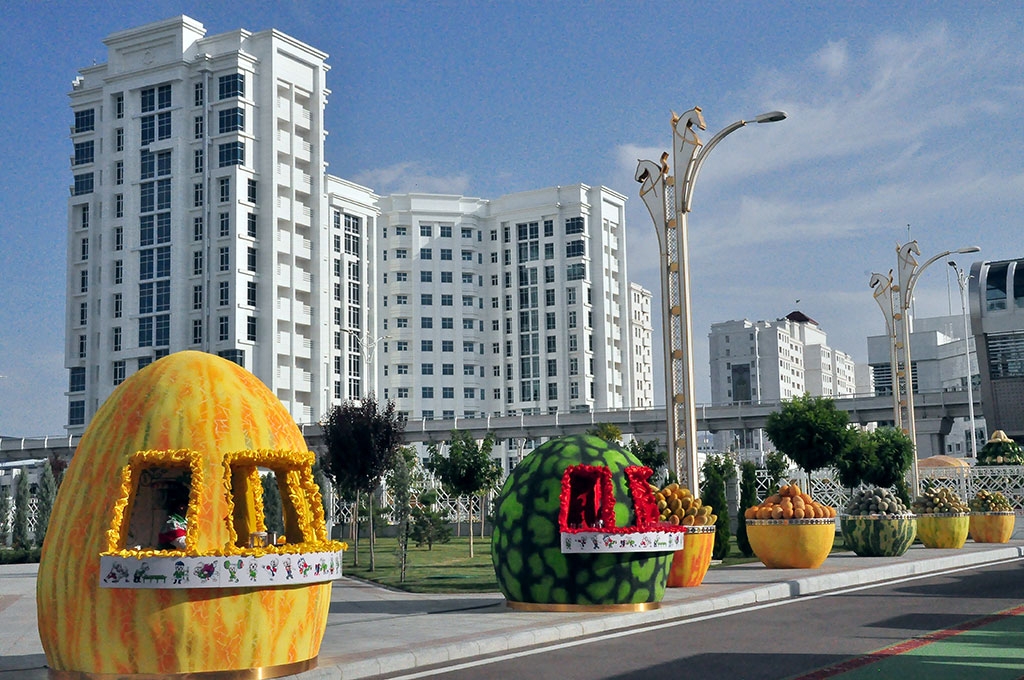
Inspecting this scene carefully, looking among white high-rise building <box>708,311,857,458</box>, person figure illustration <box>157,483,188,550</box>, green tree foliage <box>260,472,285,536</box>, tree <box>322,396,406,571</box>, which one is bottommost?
green tree foliage <box>260,472,285,536</box>

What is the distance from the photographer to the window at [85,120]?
95625 millimetres

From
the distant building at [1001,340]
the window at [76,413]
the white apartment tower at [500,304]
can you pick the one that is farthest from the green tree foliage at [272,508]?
the white apartment tower at [500,304]

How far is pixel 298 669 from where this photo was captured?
32.9ft

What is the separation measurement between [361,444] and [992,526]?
766 inches

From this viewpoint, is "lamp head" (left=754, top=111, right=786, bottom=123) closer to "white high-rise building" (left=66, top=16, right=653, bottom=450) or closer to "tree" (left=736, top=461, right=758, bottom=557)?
"tree" (left=736, top=461, right=758, bottom=557)

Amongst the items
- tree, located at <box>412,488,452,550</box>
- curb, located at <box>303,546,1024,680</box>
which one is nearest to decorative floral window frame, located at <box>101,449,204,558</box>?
curb, located at <box>303,546,1024,680</box>

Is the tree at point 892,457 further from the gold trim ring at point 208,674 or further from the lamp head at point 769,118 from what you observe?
the gold trim ring at point 208,674

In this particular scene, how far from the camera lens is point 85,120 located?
9600cm

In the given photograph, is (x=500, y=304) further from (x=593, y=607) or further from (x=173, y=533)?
(x=173, y=533)

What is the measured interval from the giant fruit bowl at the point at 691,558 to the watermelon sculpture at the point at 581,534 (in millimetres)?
3366

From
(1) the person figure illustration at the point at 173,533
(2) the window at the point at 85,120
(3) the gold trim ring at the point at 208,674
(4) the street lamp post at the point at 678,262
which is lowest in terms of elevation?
(3) the gold trim ring at the point at 208,674

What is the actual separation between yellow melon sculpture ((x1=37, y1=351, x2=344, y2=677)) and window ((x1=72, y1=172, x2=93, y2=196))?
91775 millimetres

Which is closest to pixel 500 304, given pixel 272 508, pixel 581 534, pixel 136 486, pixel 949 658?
pixel 272 508

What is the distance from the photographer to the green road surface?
32.9 feet
